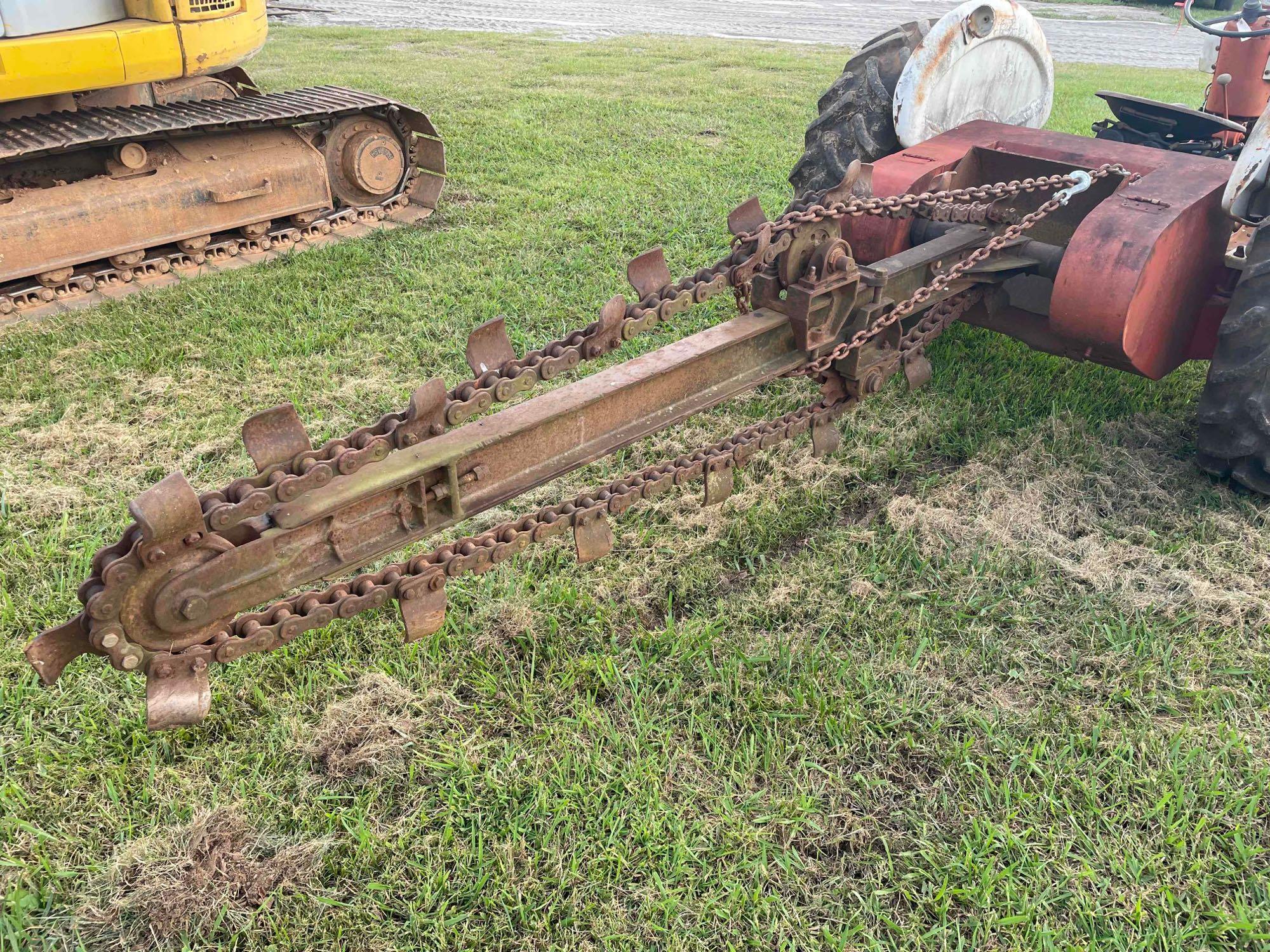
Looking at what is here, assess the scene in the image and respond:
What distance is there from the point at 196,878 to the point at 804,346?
2369mm

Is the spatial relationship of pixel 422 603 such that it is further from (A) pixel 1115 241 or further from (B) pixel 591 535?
(A) pixel 1115 241

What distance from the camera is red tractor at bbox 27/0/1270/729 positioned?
2.25 meters

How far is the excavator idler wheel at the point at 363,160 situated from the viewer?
6.93m

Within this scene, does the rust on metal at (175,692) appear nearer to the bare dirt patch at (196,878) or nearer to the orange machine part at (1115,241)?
the bare dirt patch at (196,878)

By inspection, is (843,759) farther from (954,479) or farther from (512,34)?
(512,34)

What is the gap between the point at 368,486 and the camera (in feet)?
7.75

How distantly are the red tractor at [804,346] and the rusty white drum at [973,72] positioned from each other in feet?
0.04

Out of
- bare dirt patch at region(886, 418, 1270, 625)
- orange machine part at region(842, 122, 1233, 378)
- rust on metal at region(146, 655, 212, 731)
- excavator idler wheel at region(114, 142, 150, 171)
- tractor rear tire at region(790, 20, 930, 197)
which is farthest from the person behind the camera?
excavator idler wheel at region(114, 142, 150, 171)

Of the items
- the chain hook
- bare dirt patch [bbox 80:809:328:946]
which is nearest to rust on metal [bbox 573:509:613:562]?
bare dirt patch [bbox 80:809:328:946]

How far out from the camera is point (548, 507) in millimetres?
3000

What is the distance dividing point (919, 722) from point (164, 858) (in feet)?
6.93

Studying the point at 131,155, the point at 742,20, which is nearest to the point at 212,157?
the point at 131,155

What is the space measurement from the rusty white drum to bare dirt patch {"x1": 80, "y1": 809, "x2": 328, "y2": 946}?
4027mm

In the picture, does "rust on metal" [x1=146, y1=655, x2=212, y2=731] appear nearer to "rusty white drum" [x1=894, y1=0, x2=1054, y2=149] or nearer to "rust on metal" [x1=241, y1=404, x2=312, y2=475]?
"rust on metal" [x1=241, y1=404, x2=312, y2=475]
